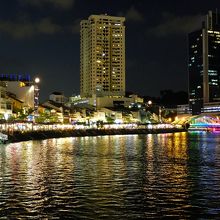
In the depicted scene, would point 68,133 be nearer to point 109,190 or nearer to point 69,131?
point 69,131

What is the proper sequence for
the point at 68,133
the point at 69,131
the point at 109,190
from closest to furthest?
the point at 109,190
the point at 68,133
the point at 69,131

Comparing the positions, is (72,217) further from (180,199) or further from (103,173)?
(103,173)

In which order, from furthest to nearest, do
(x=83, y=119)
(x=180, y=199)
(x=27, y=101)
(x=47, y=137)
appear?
1. (x=83, y=119)
2. (x=27, y=101)
3. (x=47, y=137)
4. (x=180, y=199)

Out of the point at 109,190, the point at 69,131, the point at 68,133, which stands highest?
the point at 69,131

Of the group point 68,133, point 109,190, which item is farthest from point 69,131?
point 109,190

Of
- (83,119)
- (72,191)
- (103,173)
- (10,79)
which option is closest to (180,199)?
(72,191)

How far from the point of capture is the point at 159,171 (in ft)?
121

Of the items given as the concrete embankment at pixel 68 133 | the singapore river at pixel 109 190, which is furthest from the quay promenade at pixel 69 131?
the singapore river at pixel 109 190

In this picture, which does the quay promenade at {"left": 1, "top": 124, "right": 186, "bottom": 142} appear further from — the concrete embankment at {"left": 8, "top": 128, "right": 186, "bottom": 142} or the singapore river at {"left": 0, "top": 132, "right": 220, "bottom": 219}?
the singapore river at {"left": 0, "top": 132, "right": 220, "bottom": 219}

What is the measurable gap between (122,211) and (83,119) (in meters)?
150

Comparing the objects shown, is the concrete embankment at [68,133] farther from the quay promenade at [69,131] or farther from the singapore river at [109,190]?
the singapore river at [109,190]

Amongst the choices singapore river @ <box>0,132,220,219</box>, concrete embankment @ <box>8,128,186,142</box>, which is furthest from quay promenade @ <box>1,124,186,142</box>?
singapore river @ <box>0,132,220,219</box>

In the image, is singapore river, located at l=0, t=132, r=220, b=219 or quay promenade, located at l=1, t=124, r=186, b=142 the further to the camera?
quay promenade, located at l=1, t=124, r=186, b=142

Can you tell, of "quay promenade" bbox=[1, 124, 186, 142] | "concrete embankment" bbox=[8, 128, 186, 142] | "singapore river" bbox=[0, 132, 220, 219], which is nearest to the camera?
"singapore river" bbox=[0, 132, 220, 219]
